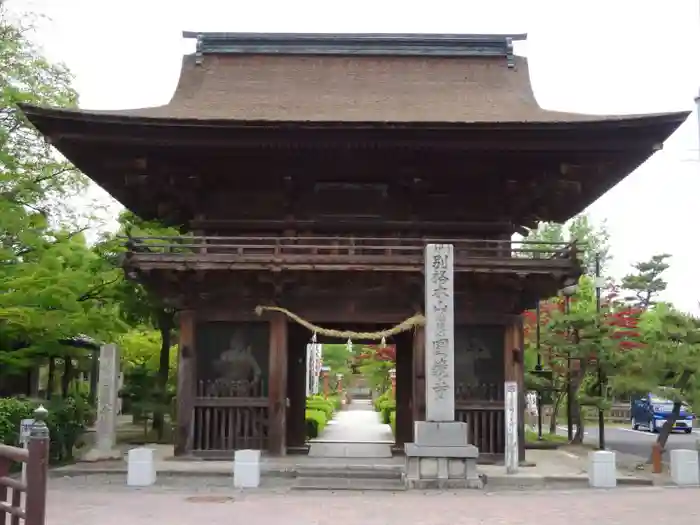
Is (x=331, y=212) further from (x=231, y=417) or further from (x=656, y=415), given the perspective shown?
(x=656, y=415)

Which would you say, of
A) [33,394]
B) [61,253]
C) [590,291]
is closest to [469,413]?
[61,253]

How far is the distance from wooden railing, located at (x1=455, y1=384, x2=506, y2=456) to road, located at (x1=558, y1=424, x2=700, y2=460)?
5.99 metres

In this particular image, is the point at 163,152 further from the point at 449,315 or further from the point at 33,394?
the point at 33,394

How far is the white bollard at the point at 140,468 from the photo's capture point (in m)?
14.6

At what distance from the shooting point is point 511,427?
1543cm

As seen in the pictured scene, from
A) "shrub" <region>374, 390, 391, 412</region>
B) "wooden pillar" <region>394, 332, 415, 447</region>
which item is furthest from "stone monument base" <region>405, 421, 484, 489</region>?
"shrub" <region>374, 390, 391, 412</region>

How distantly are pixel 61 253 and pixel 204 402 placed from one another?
4616 mm

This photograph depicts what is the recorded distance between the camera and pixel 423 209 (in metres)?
17.4

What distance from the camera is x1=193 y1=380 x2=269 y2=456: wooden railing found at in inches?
655

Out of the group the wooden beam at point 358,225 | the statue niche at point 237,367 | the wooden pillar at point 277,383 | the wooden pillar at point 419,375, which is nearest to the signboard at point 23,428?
the statue niche at point 237,367

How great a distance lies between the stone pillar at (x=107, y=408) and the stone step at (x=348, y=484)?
Answer: 548cm

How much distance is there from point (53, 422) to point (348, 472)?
703 cm

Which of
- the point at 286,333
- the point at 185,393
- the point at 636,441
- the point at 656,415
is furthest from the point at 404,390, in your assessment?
the point at 656,415

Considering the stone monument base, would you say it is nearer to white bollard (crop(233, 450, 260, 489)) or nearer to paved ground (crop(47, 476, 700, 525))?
paved ground (crop(47, 476, 700, 525))
